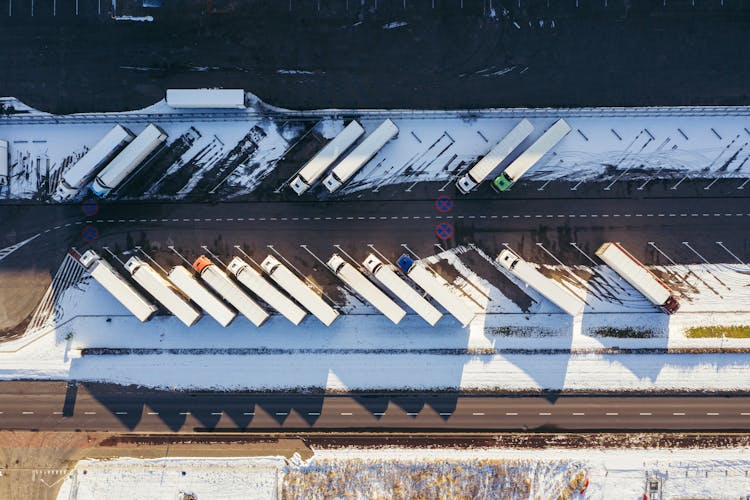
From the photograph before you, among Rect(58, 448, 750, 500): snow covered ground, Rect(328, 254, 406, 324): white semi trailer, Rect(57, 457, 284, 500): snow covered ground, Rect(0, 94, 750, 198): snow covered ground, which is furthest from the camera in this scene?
Rect(57, 457, 284, 500): snow covered ground

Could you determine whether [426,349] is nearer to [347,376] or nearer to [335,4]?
[347,376]

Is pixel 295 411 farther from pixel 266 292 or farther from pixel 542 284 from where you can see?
pixel 542 284

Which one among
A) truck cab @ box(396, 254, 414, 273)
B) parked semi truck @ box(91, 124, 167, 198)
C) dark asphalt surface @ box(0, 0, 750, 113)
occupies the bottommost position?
truck cab @ box(396, 254, 414, 273)

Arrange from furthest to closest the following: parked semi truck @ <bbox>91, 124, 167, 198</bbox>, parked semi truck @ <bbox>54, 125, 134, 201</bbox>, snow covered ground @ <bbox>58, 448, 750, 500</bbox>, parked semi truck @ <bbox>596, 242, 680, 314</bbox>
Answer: snow covered ground @ <bbox>58, 448, 750, 500</bbox>
parked semi truck @ <bbox>596, 242, 680, 314</bbox>
parked semi truck @ <bbox>54, 125, 134, 201</bbox>
parked semi truck @ <bbox>91, 124, 167, 198</bbox>

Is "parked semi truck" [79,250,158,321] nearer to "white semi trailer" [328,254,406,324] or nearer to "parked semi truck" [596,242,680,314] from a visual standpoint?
"white semi trailer" [328,254,406,324]

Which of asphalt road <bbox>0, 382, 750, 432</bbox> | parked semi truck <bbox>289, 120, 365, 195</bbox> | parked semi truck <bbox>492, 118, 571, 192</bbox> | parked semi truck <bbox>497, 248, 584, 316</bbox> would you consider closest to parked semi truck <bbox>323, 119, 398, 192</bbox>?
parked semi truck <bbox>289, 120, 365, 195</bbox>

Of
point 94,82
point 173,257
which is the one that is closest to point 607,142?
point 173,257
